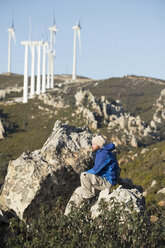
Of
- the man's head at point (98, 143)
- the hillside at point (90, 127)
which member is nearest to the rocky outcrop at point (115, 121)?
the hillside at point (90, 127)

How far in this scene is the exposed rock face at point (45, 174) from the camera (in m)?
9.35

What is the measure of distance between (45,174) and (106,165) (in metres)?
1.88

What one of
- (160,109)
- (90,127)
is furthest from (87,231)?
(160,109)

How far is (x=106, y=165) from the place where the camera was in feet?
28.8

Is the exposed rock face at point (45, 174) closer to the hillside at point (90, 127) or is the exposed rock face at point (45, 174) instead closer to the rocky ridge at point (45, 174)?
the rocky ridge at point (45, 174)

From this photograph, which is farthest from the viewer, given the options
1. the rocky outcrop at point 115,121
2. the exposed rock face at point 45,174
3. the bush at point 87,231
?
the rocky outcrop at point 115,121

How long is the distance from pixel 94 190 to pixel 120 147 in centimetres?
3855

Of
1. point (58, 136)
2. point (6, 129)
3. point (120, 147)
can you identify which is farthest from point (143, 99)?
point (58, 136)

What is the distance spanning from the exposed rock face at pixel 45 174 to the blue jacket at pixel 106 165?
4.79 ft

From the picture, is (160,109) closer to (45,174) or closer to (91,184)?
(45,174)

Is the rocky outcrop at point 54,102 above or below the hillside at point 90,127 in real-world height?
above

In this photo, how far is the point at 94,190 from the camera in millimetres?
8773

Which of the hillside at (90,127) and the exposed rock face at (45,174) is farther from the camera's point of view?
the hillside at (90,127)

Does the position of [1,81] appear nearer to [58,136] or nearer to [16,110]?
[16,110]
